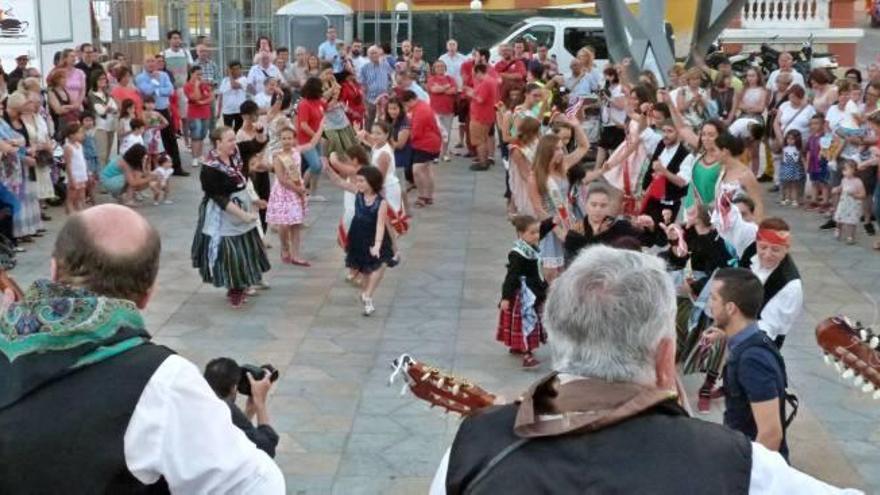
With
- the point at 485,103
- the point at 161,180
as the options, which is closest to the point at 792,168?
the point at 485,103

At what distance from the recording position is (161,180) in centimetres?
1439

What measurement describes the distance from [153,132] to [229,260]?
5576mm

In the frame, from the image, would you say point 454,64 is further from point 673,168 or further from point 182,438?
point 182,438

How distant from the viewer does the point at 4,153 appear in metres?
11.9

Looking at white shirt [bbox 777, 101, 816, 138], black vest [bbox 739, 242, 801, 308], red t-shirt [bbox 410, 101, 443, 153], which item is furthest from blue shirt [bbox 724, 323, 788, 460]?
white shirt [bbox 777, 101, 816, 138]

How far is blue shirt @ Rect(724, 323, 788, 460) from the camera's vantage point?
5.00 metres

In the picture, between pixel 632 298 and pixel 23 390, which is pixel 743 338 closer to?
pixel 632 298

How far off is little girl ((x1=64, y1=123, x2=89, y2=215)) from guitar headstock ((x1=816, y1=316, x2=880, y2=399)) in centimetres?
1000

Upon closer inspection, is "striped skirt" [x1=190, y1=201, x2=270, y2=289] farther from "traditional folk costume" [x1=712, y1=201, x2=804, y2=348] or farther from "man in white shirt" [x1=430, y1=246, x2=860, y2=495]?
"man in white shirt" [x1=430, y1=246, x2=860, y2=495]

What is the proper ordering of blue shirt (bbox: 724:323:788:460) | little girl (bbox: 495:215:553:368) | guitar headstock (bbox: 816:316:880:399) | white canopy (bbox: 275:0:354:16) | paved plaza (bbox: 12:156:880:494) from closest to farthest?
guitar headstock (bbox: 816:316:880:399) → blue shirt (bbox: 724:323:788:460) → paved plaza (bbox: 12:156:880:494) → little girl (bbox: 495:215:553:368) → white canopy (bbox: 275:0:354:16)

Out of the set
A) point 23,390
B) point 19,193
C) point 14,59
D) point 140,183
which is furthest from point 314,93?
point 23,390

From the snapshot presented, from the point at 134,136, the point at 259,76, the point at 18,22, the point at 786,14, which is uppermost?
the point at 786,14

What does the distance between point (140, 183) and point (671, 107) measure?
589 cm

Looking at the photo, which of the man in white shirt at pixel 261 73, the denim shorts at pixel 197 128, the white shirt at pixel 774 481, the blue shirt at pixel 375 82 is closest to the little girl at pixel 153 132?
the denim shorts at pixel 197 128
